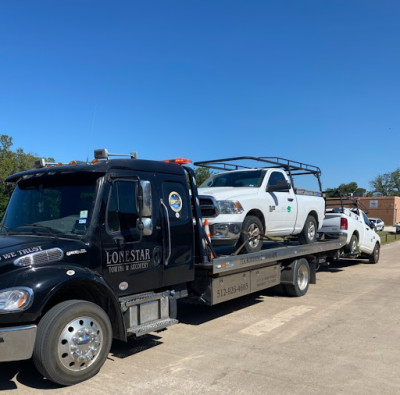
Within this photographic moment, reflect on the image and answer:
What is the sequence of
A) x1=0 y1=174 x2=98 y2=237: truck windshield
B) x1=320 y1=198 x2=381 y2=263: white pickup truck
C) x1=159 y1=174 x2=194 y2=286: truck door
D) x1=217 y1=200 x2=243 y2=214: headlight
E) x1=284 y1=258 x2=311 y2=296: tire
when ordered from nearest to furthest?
x1=0 y1=174 x2=98 y2=237: truck windshield, x1=159 y1=174 x2=194 y2=286: truck door, x1=217 y1=200 x2=243 y2=214: headlight, x1=284 y1=258 x2=311 y2=296: tire, x1=320 y1=198 x2=381 y2=263: white pickup truck

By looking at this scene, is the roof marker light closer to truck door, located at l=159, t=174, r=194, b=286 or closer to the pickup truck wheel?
truck door, located at l=159, t=174, r=194, b=286

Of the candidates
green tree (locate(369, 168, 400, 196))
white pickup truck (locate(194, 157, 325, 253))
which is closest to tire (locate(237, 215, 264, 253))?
white pickup truck (locate(194, 157, 325, 253))

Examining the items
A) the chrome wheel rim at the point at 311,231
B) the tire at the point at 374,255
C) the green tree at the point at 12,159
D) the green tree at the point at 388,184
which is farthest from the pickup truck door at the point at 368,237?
the green tree at the point at 388,184

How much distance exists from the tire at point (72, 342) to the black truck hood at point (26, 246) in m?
0.57

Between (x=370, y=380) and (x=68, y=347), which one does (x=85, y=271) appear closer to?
(x=68, y=347)

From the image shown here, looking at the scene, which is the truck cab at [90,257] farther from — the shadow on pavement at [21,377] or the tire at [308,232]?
the tire at [308,232]

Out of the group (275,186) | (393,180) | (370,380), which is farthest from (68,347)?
(393,180)

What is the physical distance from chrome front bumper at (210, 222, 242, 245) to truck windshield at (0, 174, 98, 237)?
9.14 feet

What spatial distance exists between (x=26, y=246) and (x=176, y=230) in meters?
2.04

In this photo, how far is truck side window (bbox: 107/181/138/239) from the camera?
185 inches

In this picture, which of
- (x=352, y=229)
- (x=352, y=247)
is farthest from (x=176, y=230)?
(x=352, y=247)

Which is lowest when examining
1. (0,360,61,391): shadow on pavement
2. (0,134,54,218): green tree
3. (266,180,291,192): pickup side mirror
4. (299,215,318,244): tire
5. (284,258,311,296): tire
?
(0,360,61,391): shadow on pavement

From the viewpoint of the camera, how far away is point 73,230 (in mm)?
4520

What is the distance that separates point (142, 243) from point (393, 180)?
117265 millimetres
